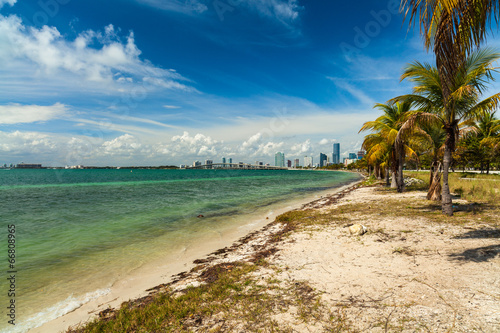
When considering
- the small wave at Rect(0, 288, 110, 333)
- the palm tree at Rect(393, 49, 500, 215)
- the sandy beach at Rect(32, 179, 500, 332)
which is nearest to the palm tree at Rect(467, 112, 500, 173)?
the palm tree at Rect(393, 49, 500, 215)

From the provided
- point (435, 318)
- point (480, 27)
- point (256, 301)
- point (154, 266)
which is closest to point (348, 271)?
point (435, 318)

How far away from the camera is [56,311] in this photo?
548cm

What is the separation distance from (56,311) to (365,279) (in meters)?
7.64

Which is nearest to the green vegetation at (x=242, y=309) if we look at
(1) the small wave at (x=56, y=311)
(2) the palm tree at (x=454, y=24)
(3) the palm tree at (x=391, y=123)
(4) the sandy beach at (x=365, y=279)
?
(4) the sandy beach at (x=365, y=279)

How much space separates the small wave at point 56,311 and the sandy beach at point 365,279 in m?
0.29

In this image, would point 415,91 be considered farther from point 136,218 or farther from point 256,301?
point 136,218

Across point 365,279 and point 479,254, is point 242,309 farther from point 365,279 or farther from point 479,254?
point 479,254

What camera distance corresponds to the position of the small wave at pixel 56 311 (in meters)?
4.96

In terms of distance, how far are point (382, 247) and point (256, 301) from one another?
4.88 metres

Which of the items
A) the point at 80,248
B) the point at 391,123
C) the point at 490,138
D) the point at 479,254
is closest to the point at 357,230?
the point at 479,254

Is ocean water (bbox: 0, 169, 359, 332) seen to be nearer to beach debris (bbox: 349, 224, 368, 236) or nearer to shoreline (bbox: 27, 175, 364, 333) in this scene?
shoreline (bbox: 27, 175, 364, 333)

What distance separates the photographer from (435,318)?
140 inches

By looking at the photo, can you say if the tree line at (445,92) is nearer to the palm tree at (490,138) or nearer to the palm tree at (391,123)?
the palm tree at (391,123)

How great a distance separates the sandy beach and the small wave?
29 centimetres
